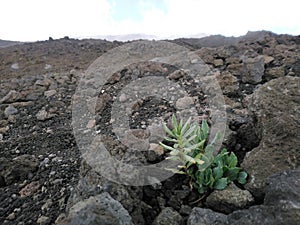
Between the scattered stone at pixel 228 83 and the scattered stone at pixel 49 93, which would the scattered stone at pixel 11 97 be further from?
the scattered stone at pixel 228 83

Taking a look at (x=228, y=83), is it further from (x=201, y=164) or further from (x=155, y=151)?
(x=201, y=164)

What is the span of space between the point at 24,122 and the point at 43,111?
190 mm

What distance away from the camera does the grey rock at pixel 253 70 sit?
119 inches

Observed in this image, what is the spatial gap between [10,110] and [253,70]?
2112mm

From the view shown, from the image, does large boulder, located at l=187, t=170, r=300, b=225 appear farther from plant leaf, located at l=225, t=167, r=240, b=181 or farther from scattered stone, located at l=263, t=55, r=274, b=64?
scattered stone, located at l=263, t=55, r=274, b=64

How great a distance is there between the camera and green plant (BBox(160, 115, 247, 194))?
1.70 m

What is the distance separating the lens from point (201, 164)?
1.71 metres

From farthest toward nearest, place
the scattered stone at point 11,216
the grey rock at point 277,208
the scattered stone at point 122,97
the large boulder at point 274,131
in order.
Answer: the scattered stone at point 122,97
the scattered stone at point 11,216
the large boulder at point 274,131
the grey rock at point 277,208

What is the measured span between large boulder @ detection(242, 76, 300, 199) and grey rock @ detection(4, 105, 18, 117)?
2.09 metres

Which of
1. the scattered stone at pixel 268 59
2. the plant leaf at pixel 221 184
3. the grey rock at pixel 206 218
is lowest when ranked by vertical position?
the grey rock at pixel 206 218

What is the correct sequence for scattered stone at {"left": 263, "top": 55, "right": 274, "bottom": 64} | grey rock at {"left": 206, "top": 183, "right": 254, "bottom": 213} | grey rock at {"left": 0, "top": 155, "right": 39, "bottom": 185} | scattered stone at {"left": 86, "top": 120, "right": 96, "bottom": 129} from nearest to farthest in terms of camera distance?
grey rock at {"left": 206, "top": 183, "right": 254, "bottom": 213}
grey rock at {"left": 0, "top": 155, "right": 39, "bottom": 185}
scattered stone at {"left": 86, "top": 120, "right": 96, "bottom": 129}
scattered stone at {"left": 263, "top": 55, "right": 274, "bottom": 64}

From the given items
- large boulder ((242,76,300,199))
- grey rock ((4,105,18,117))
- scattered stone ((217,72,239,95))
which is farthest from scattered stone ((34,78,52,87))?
large boulder ((242,76,300,199))

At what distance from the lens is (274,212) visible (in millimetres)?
1376

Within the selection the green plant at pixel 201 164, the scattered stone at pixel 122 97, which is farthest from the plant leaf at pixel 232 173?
the scattered stone at pixel 122 97
